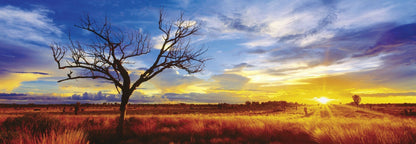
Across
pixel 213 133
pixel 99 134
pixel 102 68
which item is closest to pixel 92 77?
pixel 102 68

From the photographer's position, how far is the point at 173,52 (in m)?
12.3

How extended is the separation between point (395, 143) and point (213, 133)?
22.1ft

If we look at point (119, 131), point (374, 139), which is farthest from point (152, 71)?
point (374, 139)

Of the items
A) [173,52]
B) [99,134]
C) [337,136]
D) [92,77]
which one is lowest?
[99,134]

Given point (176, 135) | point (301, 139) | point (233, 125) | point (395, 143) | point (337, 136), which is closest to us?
point (395, 143)

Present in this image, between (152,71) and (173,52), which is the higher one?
(173,52)

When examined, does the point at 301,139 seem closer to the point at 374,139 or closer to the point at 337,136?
the point at 337,136

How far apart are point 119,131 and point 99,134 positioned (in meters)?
1.23

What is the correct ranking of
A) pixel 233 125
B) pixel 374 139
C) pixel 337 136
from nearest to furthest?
pixel 374 139 → pixel 337 136 → pixel 233 125

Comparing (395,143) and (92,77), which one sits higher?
(92,77)

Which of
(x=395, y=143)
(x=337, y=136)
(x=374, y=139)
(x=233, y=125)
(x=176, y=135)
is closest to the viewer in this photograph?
(x=395, y=143)

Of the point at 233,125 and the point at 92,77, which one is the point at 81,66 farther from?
the point at 233,125

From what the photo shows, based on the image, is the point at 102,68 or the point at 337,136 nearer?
the point at 337,136

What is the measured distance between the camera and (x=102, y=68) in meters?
11.3
